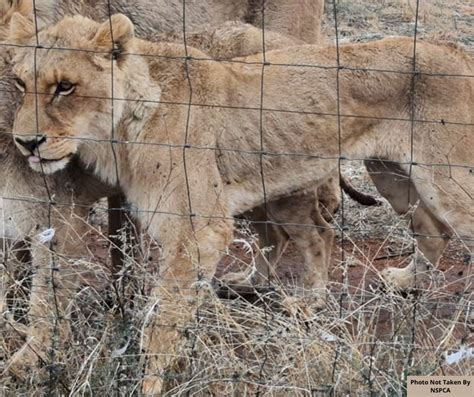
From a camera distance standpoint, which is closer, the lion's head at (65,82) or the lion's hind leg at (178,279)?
the lion's hind leg at (178,279)

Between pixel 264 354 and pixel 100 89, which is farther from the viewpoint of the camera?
pixel 100 89

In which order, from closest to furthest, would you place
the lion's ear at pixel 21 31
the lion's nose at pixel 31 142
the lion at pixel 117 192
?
1. the lion's nose at pixel 31 142
2. the lion's ear at pixel 21 31
3. the lion at pixel 117 192

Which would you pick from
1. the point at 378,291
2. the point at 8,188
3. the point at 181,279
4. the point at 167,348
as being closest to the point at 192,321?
the point at 167,348

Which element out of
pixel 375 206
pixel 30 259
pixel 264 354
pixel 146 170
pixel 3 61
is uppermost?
pixel 3 61

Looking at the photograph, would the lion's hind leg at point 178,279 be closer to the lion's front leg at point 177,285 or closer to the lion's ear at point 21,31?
the lion's front leg at point 177,285

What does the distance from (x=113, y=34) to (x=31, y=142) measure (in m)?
0.64

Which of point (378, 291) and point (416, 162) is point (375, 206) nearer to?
point (416, 162)

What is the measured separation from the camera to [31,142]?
5.30 metres

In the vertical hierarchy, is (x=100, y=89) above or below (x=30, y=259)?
above

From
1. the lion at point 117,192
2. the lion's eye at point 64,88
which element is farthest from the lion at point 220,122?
the lion at point 117,192

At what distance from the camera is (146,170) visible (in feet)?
18.2

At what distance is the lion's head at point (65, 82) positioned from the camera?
17.3 feet

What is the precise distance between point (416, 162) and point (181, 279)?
140 centimetres

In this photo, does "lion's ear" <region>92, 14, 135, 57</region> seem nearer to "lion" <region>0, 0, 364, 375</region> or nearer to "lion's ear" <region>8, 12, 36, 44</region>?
"lion's ear" <region>8, 12, 36, 44</region>
